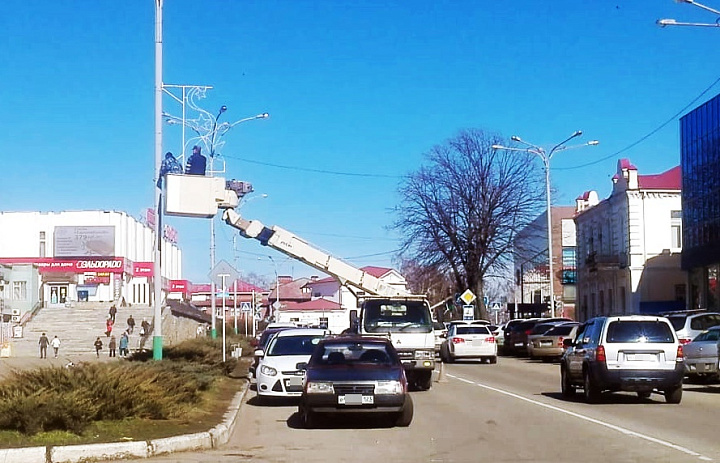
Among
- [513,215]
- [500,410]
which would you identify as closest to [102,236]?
[513,215]

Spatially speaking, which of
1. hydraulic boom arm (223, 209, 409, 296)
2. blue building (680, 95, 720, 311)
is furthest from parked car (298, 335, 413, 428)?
blue building (680, 95, 720, 311)

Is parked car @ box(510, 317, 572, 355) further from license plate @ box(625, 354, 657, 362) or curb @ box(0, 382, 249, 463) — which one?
curb @ box(0, 382, 249, 463)

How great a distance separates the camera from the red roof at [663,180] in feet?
204

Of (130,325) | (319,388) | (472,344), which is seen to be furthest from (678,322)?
(130,325)

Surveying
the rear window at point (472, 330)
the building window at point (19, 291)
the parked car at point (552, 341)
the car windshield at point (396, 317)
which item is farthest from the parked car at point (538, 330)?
the building window at point (19, 291)

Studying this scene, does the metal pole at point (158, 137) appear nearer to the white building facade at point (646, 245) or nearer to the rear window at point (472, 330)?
the rear window at point (472, 330)

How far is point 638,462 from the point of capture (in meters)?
11.8

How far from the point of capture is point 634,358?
19.2m

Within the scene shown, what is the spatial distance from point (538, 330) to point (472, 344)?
441cm

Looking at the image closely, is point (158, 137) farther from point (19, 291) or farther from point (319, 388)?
point (19, 291)

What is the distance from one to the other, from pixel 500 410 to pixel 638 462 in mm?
7138

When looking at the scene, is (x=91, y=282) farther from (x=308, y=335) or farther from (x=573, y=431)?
(x=573, y=431)

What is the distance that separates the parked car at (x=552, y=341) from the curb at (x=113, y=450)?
2785 centimetres

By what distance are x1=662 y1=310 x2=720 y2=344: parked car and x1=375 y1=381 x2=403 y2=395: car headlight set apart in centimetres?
1572
